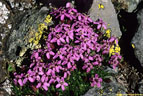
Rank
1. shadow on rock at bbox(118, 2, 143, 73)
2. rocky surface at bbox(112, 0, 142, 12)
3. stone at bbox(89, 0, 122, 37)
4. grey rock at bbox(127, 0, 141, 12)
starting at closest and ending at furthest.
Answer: shadow on rock at bbox(118, 2, 143, 73)
stone at bbox(89, 0, 122, 37)
rocky surface at bbox(112, 0, 142, 12)
grey rock at bbox(127, 0, 141, 12)

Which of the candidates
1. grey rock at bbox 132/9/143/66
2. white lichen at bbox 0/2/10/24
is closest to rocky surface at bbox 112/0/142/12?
grey rock at bbox 132/9/143/66

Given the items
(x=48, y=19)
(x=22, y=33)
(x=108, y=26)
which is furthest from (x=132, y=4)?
(x=22, y=33)

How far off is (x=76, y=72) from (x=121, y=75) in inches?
58.6

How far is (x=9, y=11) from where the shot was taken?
23.3 feet

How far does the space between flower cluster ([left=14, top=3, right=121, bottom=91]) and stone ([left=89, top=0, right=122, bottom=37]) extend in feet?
2.67

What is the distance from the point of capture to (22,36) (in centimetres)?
605

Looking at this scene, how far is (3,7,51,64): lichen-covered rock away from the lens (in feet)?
19.3

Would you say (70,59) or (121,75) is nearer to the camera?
(70,59)

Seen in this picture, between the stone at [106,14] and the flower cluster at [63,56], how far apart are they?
0.81m

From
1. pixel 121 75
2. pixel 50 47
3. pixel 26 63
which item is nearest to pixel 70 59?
pixel 50 47

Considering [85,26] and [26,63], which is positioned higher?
[85,26]

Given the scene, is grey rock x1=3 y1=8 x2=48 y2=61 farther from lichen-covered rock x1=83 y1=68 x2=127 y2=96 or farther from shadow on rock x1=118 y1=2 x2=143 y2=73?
shadow on rock x1=118 y1=2 x2=143 y2=73

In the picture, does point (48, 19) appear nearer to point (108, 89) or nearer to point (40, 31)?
point (40, 31)

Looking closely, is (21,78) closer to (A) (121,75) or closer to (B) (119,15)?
(A) (121,75)
